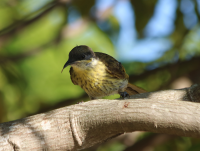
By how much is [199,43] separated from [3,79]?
10.9 ft

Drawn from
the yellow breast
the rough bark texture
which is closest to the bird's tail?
the yellow breast

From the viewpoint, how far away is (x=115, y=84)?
369 cm

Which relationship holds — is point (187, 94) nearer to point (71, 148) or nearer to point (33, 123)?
point (71, 148)

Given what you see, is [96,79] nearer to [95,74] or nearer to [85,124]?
[95,74]

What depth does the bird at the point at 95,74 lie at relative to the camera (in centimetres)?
358

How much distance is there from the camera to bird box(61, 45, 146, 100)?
141 inches

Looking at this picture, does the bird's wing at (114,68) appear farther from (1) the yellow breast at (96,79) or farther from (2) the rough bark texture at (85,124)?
(2) the rough bark texture at (85,124)

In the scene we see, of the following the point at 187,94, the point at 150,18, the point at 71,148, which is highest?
the point at 150,18

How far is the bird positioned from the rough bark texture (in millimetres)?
940

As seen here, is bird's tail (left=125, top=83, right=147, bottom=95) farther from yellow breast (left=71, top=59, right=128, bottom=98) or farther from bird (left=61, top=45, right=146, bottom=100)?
yellow breast (left=71, top=59, right=128, bottom=98)

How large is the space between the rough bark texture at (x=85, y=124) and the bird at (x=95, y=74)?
0.94m

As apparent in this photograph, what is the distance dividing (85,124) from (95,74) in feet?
3.80

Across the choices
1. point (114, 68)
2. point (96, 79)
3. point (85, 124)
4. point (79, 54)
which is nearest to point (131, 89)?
point (114, 68)

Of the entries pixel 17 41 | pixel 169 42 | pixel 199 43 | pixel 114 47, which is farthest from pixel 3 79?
pixel 199 43
